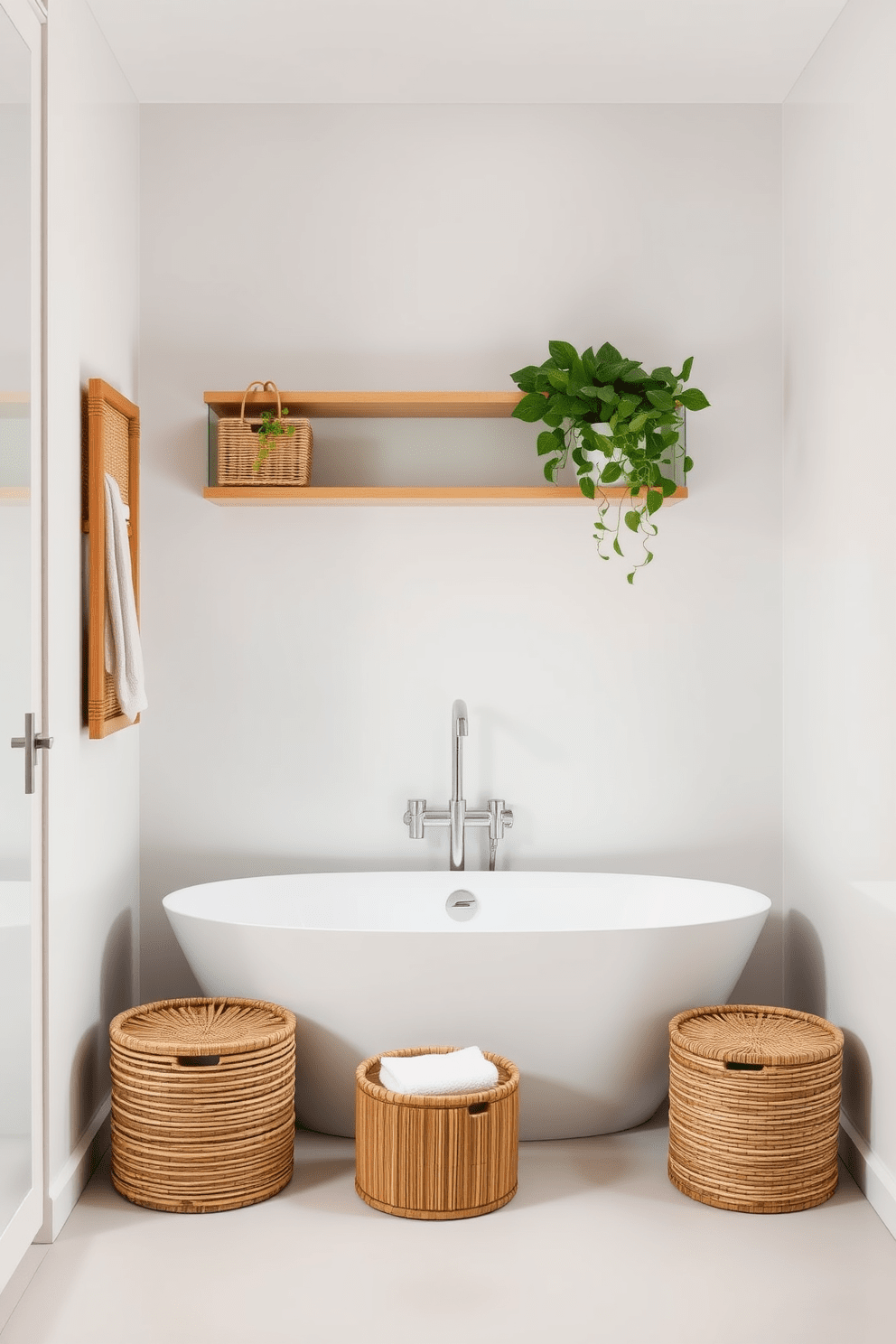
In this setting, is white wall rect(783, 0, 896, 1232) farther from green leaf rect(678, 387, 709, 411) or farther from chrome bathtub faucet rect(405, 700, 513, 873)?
chrome bathtub faucet rect(405, 700, 513, 873)

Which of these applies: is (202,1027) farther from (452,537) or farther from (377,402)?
(377,402)

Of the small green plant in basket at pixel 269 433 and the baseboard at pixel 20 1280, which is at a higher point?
the small green plant in basket at pixel 269 433

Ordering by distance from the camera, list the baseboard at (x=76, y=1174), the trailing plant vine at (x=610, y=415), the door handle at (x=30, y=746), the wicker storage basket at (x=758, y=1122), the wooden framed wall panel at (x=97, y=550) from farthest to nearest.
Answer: the trailing plant vine at (x=610, y=415) < the wooden framed wall panel at (x=97, y=550) < the wicker storage basket at (x=758, y=1122) < the baseboard at (x=76, y=1174) < the door handle at (x=30, y=746)

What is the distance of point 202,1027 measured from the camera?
2732mm

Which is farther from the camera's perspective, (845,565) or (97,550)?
(845,565)

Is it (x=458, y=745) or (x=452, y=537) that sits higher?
(x=452, y=537)

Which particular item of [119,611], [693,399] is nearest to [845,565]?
[693,399]

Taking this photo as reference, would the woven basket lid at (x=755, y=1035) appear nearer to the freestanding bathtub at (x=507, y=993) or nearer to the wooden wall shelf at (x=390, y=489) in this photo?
the freestanding bathtub at (x=507, y=993)

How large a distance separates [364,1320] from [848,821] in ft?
5.13

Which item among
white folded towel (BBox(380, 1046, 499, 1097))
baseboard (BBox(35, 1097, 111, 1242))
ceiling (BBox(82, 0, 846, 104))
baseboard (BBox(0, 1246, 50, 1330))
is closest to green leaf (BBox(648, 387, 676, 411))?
ceiling (BBox(82, 0, 846, 104))

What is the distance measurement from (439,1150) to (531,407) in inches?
73.5

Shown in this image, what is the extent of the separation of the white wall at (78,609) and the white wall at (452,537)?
272 millimetres

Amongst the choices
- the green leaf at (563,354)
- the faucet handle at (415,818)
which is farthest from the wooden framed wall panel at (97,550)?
the green leaf at (563,354)

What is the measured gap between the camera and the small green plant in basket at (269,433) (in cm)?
311
